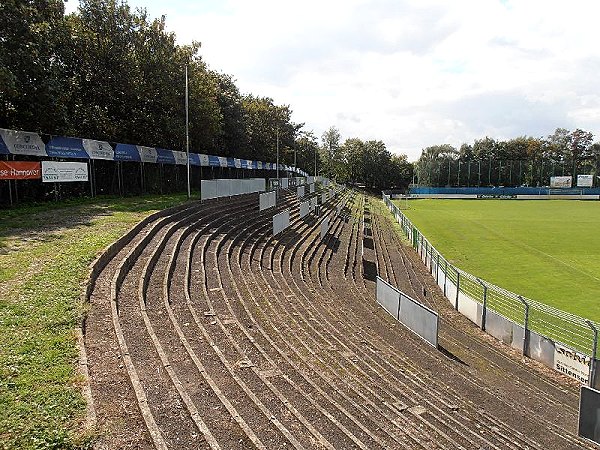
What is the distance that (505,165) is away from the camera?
103 m

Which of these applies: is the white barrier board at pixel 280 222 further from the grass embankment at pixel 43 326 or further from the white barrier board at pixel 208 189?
the grass embankment at pixel 43 326

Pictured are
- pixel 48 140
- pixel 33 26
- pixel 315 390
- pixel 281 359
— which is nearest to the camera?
pixel 315 390

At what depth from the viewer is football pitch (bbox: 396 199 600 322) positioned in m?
19.1

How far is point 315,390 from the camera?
729cm

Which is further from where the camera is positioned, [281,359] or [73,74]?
[73,74]

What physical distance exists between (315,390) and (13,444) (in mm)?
4203

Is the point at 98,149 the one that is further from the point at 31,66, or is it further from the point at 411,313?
the point at 411,313

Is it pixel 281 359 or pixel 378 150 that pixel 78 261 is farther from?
pixel 378 150

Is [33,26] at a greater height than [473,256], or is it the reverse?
[33,26]

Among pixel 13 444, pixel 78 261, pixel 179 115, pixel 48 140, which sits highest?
pixel 179 115

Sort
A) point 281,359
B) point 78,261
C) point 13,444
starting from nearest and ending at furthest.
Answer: point 13,444 < point 281,359 < point 78,261

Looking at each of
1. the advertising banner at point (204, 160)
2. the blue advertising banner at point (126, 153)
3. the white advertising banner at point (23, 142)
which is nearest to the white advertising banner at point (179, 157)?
the advertising banner at point (204, 160)

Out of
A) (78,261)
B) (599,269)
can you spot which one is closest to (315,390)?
(78,261)

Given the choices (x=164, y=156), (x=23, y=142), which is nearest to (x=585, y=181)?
(x=164, y=156)
